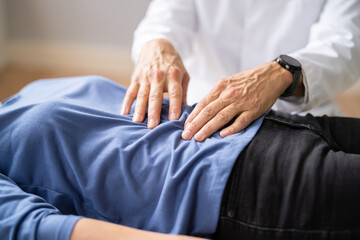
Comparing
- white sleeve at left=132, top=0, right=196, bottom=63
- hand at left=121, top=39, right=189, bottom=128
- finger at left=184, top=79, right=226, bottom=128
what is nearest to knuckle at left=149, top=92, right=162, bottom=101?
hand at left=121, top=39, right=189, bottom=128

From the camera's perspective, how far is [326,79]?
3.51 ft

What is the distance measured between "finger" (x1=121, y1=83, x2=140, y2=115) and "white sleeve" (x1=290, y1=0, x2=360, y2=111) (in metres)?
0.47

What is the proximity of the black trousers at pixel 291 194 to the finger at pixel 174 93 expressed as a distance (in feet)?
0.75

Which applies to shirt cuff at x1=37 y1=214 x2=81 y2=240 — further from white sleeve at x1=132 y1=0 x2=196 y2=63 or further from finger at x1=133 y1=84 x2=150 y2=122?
white sleeve at x1=132 y1=0 x2=196 y2=63

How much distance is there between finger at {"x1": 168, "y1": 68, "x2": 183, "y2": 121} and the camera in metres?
0.91

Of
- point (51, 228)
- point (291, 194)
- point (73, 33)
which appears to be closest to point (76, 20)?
point (73, 33)

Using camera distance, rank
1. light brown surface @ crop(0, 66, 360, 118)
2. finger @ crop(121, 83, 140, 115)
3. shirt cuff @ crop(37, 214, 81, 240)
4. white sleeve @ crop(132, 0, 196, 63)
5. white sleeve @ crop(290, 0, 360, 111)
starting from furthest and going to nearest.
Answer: light brown surface @ crop(0, 66, 360, 118)
white sleeve @ crop(132, 0, 196, 63)
white sleeve @ crop(290, 0, 360, 111)
finger @ crop(121, 83, 140, 115)
shirt cuff @ crop(37, 214, 81, 240)

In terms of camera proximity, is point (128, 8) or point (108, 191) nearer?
point (108, 191)

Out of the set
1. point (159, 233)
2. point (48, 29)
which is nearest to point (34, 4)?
point (48, 29)

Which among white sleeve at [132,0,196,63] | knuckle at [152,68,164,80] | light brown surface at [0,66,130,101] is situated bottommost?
light brown surface at [0,66,130,101]

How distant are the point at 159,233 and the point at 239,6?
0.86 metres

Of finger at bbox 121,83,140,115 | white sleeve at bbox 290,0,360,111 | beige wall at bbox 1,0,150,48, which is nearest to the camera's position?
finger at bbox 121,83,140,115

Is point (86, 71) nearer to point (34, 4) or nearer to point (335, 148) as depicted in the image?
point (34, 4)

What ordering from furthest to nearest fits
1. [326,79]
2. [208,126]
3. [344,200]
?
1. [326,79]
2. [208,126]
3. [344,200]
